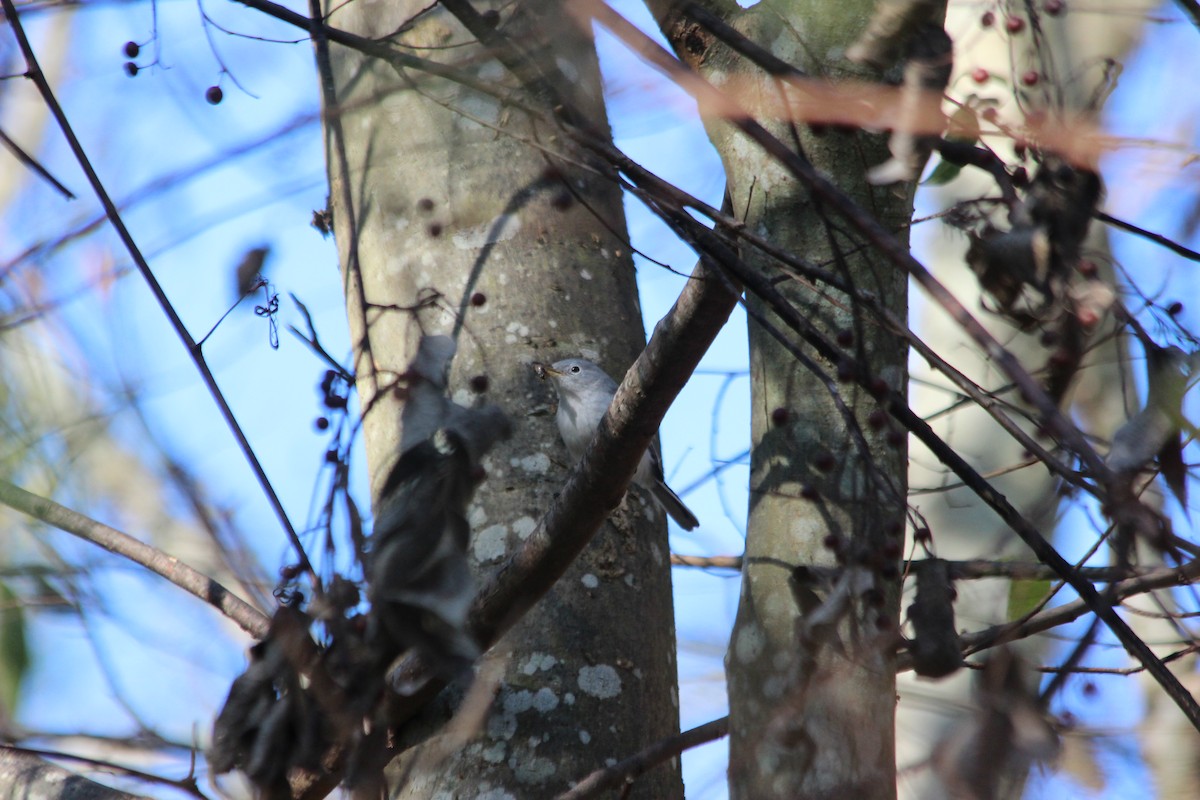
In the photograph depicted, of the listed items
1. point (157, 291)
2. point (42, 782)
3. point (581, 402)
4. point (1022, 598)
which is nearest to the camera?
point (157, 291)

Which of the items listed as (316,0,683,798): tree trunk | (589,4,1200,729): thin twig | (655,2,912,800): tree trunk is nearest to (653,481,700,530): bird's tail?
(316,0,683,798): tree trunk

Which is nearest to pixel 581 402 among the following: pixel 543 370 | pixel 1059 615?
pixel 543 370

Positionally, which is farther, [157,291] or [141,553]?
[141,553]

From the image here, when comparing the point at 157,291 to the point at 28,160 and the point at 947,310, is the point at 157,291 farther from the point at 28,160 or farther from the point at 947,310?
the point at 947,310

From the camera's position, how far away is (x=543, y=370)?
10.3ft

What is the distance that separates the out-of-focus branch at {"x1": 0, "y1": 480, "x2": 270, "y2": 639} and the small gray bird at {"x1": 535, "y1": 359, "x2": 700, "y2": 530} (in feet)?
2.79

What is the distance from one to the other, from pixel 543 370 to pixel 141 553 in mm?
1059

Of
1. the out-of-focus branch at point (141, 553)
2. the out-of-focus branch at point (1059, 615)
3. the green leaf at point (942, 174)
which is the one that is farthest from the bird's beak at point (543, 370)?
the out-of-focus branch at point (1059, 615)

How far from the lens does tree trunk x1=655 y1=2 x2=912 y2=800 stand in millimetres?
1930

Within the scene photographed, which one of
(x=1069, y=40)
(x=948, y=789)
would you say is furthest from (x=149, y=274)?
(x=1069, y=40)

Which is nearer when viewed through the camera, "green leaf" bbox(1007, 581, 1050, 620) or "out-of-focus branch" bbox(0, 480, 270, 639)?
"green leaf" bbox(1007, 581, 1050, 620)

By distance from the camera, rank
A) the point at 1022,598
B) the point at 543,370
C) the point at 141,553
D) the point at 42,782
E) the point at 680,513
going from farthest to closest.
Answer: the point at 680,513 < the point at 543,370 < the point at 141,553 < the point at 42,782 < the point at 1022,598

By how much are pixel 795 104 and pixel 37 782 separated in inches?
80.4

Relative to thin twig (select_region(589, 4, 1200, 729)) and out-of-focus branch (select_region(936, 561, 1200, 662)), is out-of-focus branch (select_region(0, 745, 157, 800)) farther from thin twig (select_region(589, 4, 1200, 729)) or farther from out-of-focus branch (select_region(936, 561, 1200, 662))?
thin twig (select_region(589, 4, 1200, 729))
